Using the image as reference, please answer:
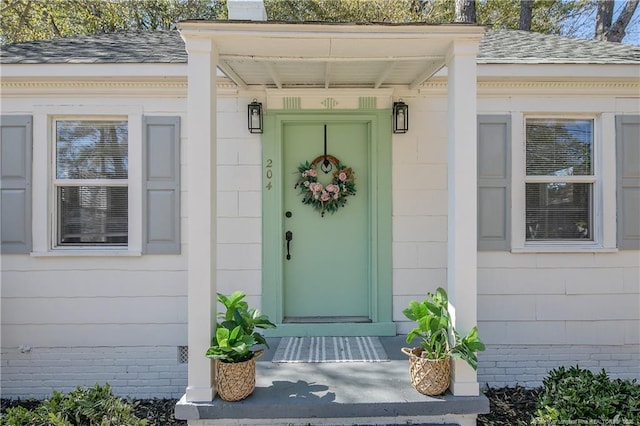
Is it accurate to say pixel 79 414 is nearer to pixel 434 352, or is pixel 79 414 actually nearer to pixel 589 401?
pixel 434 352

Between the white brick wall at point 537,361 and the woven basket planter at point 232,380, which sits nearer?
the woven basket planter at point 232,380

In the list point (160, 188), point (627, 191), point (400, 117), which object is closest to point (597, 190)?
point (627, 191)

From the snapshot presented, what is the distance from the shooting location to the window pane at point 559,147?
12.3 ft

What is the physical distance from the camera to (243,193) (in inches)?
147

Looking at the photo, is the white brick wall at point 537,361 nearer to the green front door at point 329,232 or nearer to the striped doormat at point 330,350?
the striped doormat at point 330,350

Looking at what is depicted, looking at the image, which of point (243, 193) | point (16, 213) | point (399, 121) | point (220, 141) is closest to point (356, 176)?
point (399, 121)

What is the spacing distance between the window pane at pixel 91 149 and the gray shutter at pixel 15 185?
268 mm

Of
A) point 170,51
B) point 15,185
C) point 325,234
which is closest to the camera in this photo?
point 15,185

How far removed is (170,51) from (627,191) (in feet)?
15.2

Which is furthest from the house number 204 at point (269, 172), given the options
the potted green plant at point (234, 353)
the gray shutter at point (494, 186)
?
the gray shutter at point (494, 186)

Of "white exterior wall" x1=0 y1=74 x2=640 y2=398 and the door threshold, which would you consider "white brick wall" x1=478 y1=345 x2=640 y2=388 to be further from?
the door threshold

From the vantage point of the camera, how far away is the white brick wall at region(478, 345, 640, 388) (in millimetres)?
3729

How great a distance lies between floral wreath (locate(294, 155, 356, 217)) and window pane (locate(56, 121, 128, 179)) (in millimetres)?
1682

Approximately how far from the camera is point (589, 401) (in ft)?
8.00
